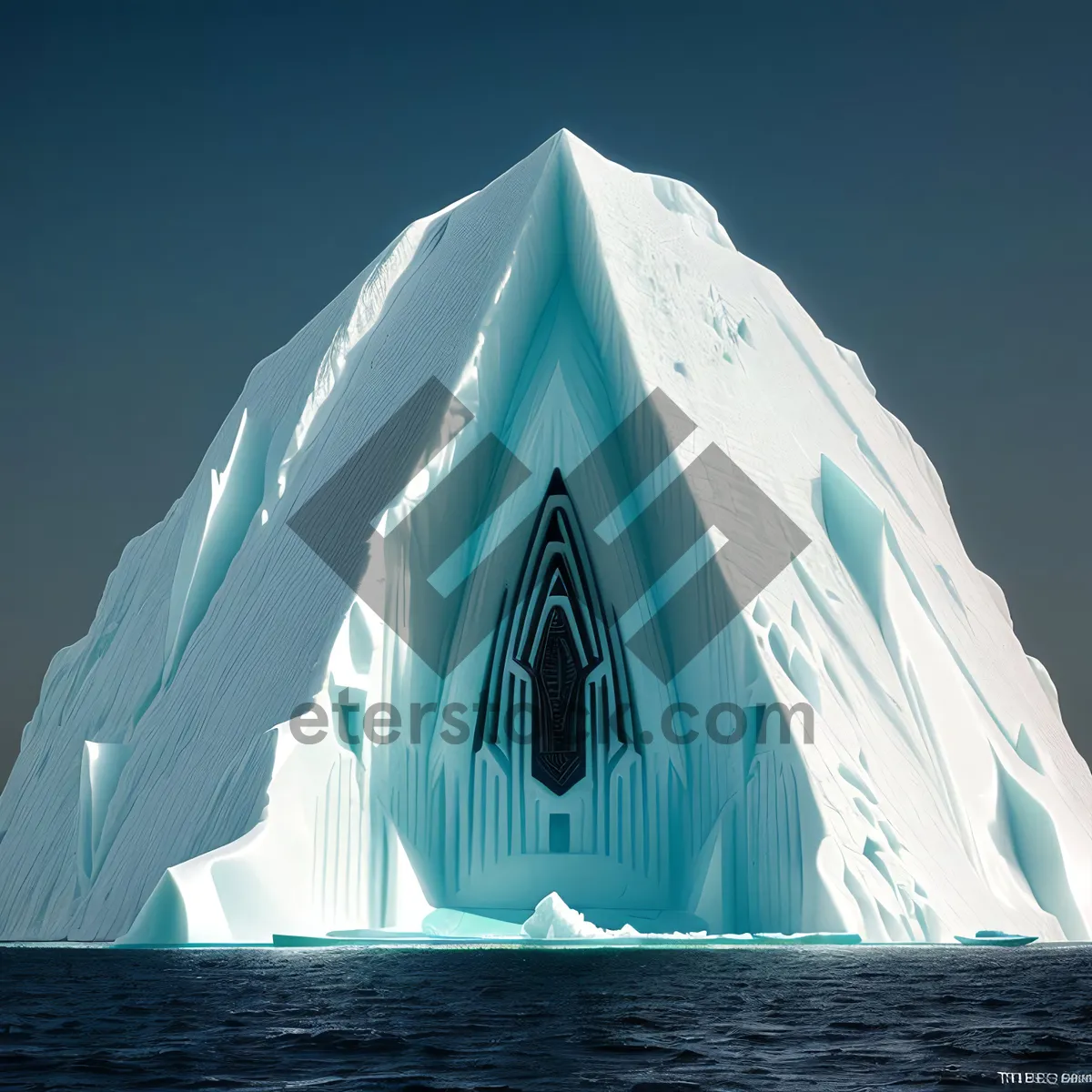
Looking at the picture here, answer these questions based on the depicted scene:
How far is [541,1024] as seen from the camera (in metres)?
16.0

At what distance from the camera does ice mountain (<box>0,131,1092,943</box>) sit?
3244 centimetres

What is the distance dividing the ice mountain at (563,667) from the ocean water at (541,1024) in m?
5.83

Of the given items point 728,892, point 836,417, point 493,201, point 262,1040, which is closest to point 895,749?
point 728,892

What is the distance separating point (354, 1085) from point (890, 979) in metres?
12.9

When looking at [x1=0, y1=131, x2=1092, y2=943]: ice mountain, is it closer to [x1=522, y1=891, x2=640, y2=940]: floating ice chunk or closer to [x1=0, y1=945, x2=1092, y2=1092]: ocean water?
[x1=522, y1=891, x2=640, y2=940]: floating ice chunk

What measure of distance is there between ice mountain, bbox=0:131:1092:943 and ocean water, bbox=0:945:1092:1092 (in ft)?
19.1

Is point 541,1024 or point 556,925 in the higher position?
point 556,925

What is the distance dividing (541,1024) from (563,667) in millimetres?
19771

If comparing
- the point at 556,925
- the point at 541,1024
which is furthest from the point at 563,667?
the point at 541,1024

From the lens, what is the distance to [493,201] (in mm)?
43031

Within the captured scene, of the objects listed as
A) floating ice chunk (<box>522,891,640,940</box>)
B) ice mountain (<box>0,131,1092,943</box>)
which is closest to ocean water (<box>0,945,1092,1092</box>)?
floating ice chunk (<box>522,891,640,940</box>)

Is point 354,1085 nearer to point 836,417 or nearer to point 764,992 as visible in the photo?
point 764,992

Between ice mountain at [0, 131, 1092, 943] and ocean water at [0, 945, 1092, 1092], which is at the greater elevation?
ice mountain at [0, 131, 1092, 943]

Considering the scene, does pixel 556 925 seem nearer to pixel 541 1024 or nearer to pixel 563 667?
pixel 563 667
